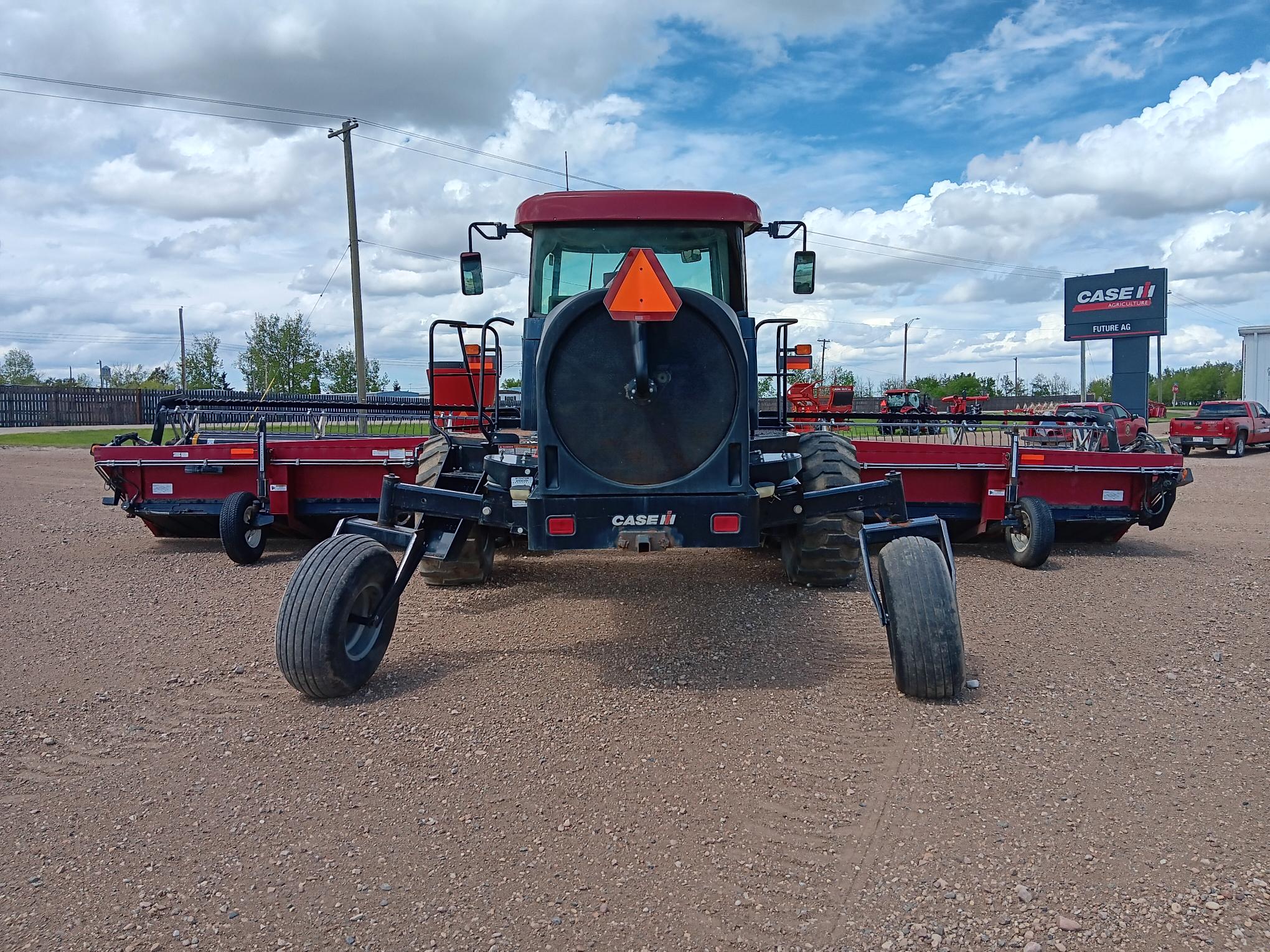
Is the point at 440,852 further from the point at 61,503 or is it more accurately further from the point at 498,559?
the point at 61,503

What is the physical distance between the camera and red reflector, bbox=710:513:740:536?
4.59 m

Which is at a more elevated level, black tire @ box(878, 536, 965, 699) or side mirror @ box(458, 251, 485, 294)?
side mirror @ box(458, 251, 485, 294)

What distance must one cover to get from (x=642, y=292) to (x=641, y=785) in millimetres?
2127

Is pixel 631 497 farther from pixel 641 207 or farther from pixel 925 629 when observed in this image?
pixel 641 207

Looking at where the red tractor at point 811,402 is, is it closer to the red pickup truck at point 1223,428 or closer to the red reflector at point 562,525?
the red reflector at point 562,525

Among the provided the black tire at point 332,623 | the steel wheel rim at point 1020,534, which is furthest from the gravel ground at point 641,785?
the steel wheel rim at point 1020,534

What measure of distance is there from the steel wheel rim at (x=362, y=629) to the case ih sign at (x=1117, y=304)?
3637 cm

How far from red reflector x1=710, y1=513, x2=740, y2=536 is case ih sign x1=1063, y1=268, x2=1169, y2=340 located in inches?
1401

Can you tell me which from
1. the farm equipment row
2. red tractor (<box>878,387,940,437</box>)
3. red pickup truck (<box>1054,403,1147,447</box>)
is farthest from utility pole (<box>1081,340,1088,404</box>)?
the farm equipment row

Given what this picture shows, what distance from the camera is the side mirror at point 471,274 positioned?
6637 mm

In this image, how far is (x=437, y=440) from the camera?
787 cm

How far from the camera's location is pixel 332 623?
4.48 meters

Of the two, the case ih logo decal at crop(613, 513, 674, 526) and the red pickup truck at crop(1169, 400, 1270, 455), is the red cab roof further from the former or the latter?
the red pickup truck at crop(1169, 400, 1270, 455)

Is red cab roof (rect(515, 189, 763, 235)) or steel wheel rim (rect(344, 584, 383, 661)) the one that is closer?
steel wheel rim (rect(344, 584, 383, 661))
